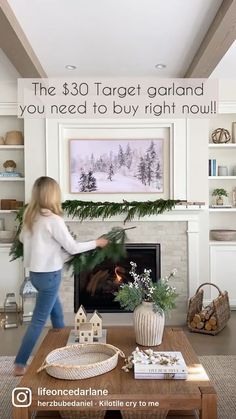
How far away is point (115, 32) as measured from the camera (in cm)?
330

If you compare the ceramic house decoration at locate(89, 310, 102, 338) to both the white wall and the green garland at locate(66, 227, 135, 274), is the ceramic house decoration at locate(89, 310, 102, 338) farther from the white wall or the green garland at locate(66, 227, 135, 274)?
the white wall

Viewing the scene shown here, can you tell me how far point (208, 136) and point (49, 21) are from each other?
7.26 feet

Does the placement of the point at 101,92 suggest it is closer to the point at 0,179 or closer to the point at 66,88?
the point at 66,88

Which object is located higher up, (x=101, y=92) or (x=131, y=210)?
(x=101, y=92)

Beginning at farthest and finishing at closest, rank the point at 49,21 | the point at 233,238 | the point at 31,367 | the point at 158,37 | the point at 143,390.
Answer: the point at 233,238 < the point at 158,37 < the point at 49,21 < the point at 31,367 < the point at 143,390

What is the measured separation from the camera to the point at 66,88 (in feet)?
14.8

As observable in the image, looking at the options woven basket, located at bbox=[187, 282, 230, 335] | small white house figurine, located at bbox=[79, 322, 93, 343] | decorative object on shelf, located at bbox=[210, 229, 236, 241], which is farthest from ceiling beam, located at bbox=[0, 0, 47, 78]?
woven basket, located at bbox=[187, 282, 230, 335]

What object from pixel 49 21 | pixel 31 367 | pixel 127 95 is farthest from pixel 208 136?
pixel 31 367

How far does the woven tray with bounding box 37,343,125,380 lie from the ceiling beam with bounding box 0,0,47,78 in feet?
6.82

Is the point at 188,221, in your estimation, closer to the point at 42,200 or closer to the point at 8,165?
the point at 8,165

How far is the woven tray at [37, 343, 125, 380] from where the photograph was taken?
1937 millimetres

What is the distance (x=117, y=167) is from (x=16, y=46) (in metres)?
1.74

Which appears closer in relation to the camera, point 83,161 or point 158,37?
point 158,37

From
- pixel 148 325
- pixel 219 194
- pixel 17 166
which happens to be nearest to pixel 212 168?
pixel 219 194
